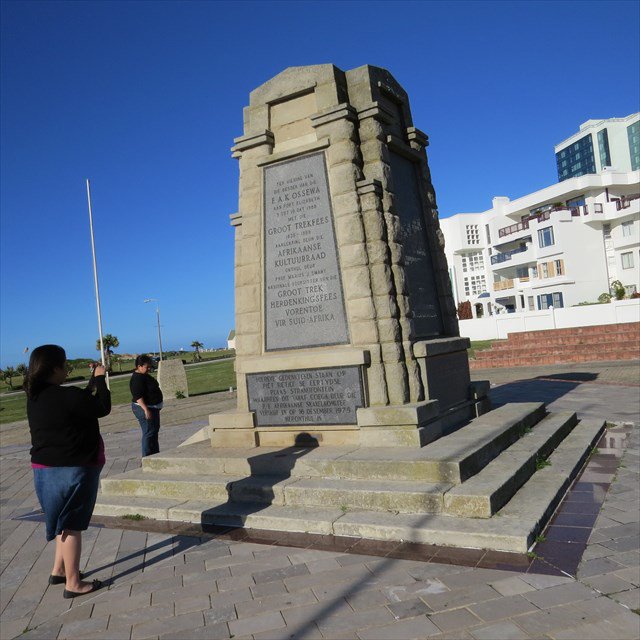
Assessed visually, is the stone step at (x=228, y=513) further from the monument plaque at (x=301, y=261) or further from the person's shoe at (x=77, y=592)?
the monument plaque at (x=301, y=261)

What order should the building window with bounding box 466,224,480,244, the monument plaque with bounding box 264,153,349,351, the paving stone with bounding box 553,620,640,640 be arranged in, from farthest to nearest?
the building window with bounding box 466,224,480,244, the monument plaque with bounding box 264,153,349,351, the paving stone with bounding box 553,620,640,640

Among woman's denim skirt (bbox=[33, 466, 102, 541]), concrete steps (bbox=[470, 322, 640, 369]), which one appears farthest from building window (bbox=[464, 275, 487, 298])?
woman's denim skirt (bbox=[33, 466, 102, 541])

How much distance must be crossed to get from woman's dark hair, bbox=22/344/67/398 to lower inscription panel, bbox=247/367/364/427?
3.66m

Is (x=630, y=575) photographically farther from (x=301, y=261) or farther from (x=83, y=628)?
(x=301, y=261)

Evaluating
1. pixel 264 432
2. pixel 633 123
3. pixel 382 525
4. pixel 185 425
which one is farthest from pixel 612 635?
pixel 633 123

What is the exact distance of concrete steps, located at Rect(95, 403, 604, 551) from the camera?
5.00 meters

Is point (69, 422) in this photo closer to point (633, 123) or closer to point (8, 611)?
point (8, 611)

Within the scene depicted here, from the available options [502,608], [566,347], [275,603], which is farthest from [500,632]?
[566,347]

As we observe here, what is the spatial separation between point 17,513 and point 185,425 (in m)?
7.96

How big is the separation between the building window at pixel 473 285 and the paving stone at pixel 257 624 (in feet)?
219

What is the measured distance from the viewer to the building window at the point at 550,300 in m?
46.6

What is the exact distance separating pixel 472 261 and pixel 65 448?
67.9 m

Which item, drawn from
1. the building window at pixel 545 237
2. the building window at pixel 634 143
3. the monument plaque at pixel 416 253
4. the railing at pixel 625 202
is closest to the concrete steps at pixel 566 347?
the monument plaque at pixel 416 253

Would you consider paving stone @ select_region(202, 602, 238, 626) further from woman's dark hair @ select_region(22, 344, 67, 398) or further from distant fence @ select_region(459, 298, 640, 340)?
distant fence @ select_region(459, 298, 640, 340)
